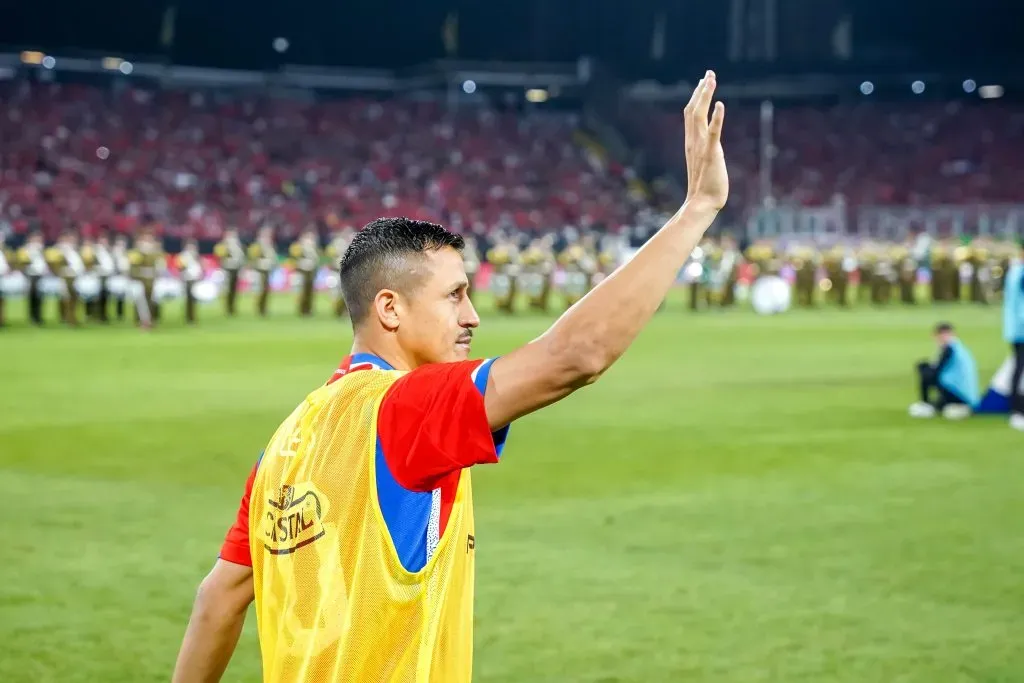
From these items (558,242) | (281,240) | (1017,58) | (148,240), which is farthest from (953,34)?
(148,240)

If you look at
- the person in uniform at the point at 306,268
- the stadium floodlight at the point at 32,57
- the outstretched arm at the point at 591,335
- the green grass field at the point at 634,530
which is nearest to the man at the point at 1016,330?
the green grass field at the point at 634,530

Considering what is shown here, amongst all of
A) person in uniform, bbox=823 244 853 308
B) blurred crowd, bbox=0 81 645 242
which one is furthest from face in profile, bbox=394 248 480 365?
blurred crowd, bbox=0 81 645 242

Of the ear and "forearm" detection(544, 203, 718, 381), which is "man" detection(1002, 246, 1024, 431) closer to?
the ear

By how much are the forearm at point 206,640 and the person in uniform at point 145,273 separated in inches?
988

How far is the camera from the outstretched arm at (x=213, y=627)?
3326 millimetres

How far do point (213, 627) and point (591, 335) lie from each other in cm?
144

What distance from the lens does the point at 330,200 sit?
49781 mm

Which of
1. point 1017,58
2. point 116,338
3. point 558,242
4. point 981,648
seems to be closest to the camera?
point 981,648

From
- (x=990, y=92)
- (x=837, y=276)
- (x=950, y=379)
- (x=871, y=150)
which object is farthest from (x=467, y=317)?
(x=990, y=92)

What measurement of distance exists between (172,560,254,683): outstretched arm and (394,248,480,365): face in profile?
0.80 meters

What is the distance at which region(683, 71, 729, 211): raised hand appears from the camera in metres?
2.68

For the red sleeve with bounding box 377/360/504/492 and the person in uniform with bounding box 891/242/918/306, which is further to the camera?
the person in uniform with bounding box 891/242/918/306

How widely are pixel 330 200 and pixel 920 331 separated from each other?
26.7 m

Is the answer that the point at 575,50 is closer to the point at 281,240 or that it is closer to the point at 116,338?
the point at 281,240
